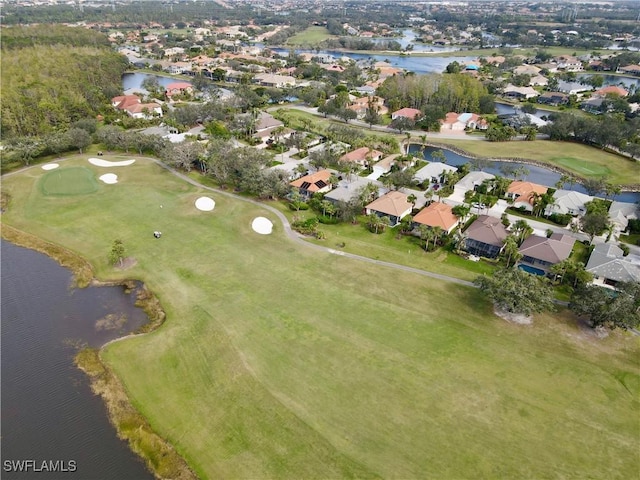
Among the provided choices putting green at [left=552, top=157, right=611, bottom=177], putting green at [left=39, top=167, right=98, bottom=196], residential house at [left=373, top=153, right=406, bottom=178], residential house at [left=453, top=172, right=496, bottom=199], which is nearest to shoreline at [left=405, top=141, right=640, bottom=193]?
putting green at [left=552, top=157, right=611, bottom=177]

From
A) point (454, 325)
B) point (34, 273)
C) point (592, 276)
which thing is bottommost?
point (34, 273)

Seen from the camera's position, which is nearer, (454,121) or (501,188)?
(501,188)

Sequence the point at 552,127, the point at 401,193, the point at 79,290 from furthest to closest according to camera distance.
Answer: the point at 552,127 → the point at 401,193 → the point at 79,290

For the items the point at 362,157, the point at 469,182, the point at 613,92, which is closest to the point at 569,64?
the point at 613,92

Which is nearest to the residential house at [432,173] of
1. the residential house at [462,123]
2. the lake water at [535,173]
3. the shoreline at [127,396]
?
the lake water at [535,173]

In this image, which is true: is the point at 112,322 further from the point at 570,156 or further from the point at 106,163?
the point at 570,156

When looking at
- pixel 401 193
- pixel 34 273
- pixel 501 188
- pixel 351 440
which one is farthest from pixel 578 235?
pixel 34 273

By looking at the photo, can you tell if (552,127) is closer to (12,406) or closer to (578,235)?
(578,235)
